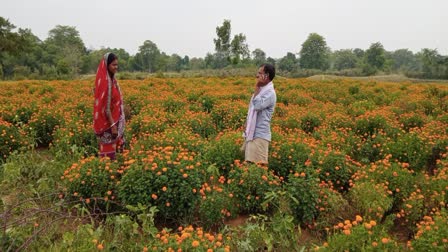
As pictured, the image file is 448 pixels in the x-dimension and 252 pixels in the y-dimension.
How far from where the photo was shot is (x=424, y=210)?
3885 mm

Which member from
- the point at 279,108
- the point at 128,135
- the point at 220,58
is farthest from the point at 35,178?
the point at 220,58

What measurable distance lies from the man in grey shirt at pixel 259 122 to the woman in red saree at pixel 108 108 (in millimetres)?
1747

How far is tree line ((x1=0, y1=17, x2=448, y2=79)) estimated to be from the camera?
98.6 feet

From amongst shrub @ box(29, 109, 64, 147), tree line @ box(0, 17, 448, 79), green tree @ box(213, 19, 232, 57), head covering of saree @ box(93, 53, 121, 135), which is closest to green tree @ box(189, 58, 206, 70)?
tree line @ box(0, 17, 448, 79)

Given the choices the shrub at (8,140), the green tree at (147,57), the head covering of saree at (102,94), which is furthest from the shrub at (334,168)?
the green tree at (147,57)

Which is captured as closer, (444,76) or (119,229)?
(119,229)

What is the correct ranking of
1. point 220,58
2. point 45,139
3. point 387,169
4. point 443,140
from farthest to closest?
point 220,58 → point 45,139 → point 443,140 → point 387,169

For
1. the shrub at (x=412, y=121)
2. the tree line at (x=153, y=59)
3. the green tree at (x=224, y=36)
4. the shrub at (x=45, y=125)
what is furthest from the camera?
the green tree at (x=224, y=36)

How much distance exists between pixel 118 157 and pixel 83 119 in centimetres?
270

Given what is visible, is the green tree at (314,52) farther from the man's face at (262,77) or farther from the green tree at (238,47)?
the man's face at (262,77)

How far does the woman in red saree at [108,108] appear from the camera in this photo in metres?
4.37

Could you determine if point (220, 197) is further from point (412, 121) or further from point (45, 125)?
point (412, 121)

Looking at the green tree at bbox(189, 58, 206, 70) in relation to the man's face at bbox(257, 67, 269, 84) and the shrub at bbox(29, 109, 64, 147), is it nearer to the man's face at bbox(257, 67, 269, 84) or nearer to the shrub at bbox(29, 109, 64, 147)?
the shrub at bbox(29, 109, 64, 147)

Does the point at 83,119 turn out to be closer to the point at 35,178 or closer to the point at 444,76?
the point at 35,178
